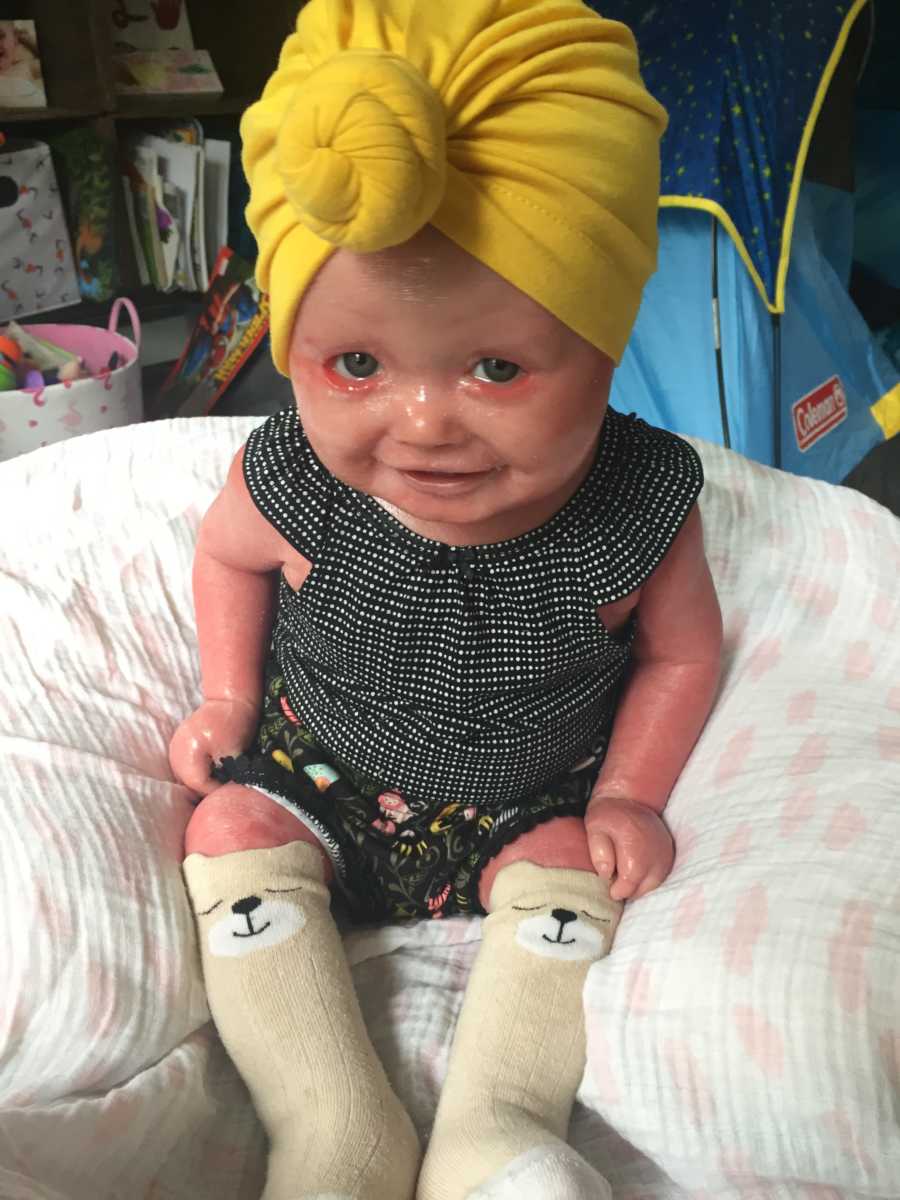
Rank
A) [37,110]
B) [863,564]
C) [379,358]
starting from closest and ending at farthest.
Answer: [379,358] < [863,564] < [37,110]

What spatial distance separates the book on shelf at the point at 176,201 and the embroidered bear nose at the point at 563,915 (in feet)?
5.62

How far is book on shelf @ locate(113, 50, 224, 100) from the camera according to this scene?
6.35ft

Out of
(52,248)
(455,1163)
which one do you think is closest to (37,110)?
(52,248)

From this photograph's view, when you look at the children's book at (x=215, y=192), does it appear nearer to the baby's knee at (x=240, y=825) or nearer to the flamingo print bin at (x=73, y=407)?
the flamingo print bin at (x=73, y=407)

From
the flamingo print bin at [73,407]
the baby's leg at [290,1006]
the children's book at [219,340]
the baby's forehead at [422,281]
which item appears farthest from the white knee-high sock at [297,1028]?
the children's book at [219,340]

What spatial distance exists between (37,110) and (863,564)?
166 cm

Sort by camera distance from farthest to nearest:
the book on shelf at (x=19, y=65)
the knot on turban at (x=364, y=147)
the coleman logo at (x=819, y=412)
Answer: the book on shelf at (x=19, y=65) → the coleman logo at (x=819, y=412) → the knot on turban at (x=364, y=147)

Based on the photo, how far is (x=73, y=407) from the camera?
165 centimetres

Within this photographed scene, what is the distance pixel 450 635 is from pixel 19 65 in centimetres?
164

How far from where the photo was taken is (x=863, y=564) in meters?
0.96

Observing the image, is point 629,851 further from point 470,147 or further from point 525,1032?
point 470,147

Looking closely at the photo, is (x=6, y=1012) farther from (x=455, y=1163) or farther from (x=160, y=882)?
(x=455, y=1163)

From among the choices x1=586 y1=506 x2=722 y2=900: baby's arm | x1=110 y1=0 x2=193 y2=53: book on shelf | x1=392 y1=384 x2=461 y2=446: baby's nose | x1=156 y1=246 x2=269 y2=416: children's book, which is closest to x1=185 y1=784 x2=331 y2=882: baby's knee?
x1=586 y1=506 x2=722 y2=900: baby's arm

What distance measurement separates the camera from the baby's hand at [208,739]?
84 centimetres
